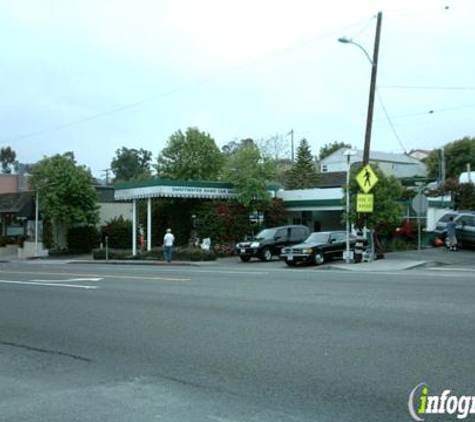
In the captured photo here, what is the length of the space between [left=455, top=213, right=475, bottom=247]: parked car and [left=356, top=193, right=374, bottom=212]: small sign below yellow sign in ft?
24.9

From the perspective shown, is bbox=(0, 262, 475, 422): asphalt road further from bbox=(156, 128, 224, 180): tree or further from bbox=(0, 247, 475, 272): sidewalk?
bbox=(156, 128, 224, 180): tree

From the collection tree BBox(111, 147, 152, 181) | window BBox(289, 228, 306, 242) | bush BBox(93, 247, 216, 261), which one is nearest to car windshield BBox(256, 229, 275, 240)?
window BBox(289, 228, 306, 242)

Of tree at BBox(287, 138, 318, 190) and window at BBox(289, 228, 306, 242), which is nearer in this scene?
window at BBox(289, 228, 306, 242)

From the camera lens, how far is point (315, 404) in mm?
5801

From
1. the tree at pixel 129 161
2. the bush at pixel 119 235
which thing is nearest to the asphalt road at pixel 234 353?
the bush at pixel 119 235

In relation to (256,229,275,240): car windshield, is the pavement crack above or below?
below

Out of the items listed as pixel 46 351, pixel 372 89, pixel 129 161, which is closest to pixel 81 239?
pixel 372 89

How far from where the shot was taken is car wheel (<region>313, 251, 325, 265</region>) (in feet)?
85.2

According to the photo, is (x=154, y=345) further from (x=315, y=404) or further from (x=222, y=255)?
(x=222, y=255)

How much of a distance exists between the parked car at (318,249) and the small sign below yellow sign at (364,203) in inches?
85.3

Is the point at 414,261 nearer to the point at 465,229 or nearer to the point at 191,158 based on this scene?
the point at 465,229

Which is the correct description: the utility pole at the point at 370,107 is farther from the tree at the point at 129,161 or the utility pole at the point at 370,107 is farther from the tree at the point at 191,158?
the tree at the point at 129,161

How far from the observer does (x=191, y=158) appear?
48.4 meters

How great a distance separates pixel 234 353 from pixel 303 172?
55508mm
